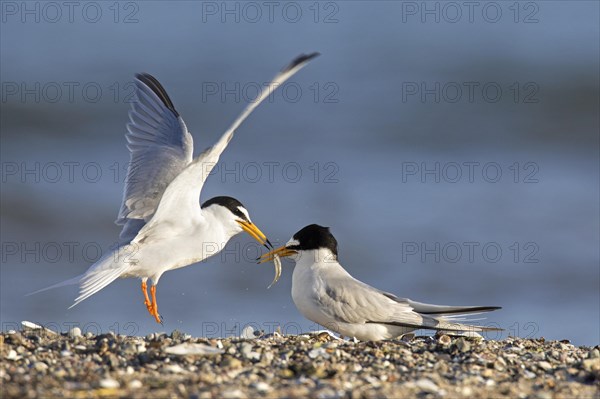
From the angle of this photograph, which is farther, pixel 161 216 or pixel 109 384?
pixel 161 216

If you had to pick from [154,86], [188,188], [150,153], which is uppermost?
[154,86]

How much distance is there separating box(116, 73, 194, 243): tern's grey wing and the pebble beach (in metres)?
1.63

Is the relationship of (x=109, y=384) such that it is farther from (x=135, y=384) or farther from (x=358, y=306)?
(x=358, y=306)

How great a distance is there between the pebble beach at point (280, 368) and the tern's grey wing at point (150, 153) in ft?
5.34

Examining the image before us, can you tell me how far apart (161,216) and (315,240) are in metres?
1.17

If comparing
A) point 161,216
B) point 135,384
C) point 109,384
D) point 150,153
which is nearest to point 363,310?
point 161,216

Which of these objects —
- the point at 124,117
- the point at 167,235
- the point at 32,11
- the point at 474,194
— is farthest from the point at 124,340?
the point at 32,11

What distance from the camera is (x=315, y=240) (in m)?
7.31

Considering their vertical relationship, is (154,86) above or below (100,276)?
above

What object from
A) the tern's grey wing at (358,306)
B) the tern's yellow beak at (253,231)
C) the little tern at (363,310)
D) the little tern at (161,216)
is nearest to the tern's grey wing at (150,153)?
the little tern at (161,216)

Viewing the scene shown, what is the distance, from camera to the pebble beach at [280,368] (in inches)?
167

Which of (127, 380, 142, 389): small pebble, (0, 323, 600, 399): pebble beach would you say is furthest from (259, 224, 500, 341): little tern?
(127, 380, 142, 389): small pebble

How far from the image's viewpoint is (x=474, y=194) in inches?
499

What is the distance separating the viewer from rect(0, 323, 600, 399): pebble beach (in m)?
4.23
